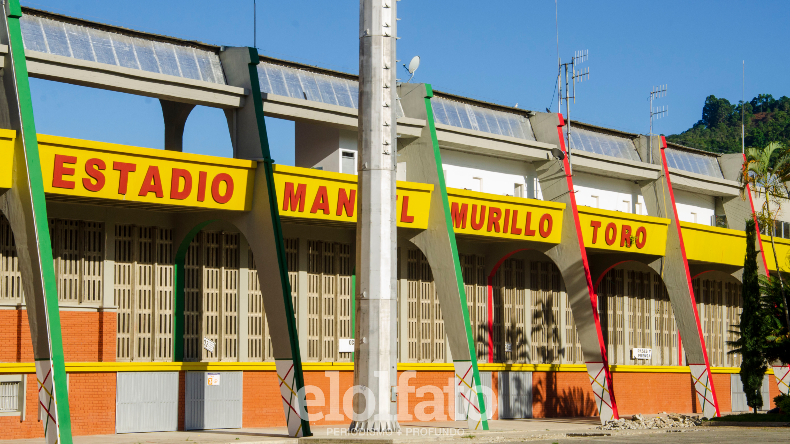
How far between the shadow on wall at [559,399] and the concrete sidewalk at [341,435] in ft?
12.4

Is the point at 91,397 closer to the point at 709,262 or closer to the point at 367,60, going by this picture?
the point at 367,60

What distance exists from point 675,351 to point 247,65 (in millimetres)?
25182

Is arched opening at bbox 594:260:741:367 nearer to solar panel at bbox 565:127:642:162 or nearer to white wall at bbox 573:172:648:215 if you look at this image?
white wall at bbox 573:172:648:215

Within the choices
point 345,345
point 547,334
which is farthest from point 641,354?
point 345,345

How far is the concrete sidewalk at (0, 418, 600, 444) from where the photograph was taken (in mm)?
23609

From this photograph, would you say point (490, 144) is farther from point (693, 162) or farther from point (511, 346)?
point (693, 162)

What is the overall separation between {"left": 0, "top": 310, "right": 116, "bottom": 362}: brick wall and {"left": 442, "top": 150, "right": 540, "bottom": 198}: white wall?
1352 cm

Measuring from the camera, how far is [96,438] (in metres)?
25.4

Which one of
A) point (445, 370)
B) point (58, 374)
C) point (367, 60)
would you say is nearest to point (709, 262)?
point (445, 370)

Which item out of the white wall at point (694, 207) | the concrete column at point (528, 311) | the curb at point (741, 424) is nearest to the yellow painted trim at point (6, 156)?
the concrete column at point (528, 311)

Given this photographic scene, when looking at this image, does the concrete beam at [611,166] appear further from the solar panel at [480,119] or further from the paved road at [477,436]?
the paved road at [477,436]

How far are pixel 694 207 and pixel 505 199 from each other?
1522cm

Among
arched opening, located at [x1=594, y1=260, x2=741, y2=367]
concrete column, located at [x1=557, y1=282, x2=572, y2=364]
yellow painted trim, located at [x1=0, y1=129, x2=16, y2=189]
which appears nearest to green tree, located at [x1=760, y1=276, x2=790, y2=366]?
arched opening, located at [x1=594, y1=260, x2=741, y2=367]

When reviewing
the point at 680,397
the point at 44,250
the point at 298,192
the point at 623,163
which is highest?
the point at 623,163
